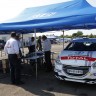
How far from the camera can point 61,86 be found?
867 centimetres

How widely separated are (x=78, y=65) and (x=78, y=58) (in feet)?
0.99

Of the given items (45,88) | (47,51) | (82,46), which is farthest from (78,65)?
(47,51)

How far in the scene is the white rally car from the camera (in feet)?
26.0

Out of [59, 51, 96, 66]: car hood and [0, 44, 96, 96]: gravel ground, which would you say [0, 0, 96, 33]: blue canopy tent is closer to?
[59, 51, 96, 66]: car hood

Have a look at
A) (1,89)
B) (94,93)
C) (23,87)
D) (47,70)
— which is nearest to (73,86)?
(94,93)

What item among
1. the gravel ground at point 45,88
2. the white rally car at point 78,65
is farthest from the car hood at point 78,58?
the gravel ground at point 45,88

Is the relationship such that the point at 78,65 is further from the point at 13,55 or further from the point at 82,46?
the point at 13,55

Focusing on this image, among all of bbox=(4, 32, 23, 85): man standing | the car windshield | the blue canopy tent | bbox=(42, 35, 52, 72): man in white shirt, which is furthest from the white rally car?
bbox=(42, 35, 52, 72): man in white shirt

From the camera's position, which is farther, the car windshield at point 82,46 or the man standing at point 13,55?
the car windshield at point 82,46

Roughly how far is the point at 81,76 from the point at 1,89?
2855 millimetres

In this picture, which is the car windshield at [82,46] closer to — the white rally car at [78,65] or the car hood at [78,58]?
the white rally car at [78,65]

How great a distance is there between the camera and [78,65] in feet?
26.6

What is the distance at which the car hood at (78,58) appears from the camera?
808cm

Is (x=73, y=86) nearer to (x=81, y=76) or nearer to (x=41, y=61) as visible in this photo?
(x=81, y=76)
